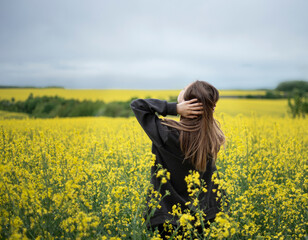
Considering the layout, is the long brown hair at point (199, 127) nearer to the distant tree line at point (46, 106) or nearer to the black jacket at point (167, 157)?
the black jacket at point (167, 157)

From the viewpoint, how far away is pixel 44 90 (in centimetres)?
484

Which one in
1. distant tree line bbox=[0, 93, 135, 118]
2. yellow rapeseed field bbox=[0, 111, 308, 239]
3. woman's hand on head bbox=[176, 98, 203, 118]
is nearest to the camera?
yellow rapeseed field bbox=[0, 111, 308, 239]

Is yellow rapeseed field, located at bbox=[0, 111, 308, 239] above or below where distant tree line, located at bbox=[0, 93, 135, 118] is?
below

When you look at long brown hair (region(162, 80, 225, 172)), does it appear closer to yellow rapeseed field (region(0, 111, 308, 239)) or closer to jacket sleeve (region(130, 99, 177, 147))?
jacket sleeve (region(130, 99, 177, 147))

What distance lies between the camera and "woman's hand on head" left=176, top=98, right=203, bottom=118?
2.06 meters

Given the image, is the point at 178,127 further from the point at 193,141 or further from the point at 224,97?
the point at 224,97

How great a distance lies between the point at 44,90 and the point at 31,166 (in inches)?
83.1

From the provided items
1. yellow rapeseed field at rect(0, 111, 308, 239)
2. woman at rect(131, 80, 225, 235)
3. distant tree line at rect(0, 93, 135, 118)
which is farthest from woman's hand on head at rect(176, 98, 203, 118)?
distant tree line at rect(0, 93, 135, 118)

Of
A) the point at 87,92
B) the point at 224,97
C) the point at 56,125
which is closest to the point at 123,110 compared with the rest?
the point at 87,92

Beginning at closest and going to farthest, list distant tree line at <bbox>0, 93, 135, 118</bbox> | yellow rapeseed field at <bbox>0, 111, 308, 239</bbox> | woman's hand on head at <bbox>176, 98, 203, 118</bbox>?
yellow rapeseed field at <bbox>0, 111, 308, 239</bbox>
woman's hand on head at <bbox>176, 98, 203, 118</bbox>
distant tree line at <bbox>0, 93, 135, 118</bbox>

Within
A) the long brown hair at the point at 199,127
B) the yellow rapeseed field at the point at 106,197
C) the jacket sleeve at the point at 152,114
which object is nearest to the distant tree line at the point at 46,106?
the yellow rapeseed field at the point at 106,197

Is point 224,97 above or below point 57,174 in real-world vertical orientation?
above

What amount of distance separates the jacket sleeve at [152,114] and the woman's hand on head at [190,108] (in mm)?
63

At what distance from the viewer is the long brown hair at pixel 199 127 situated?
2094 mm
